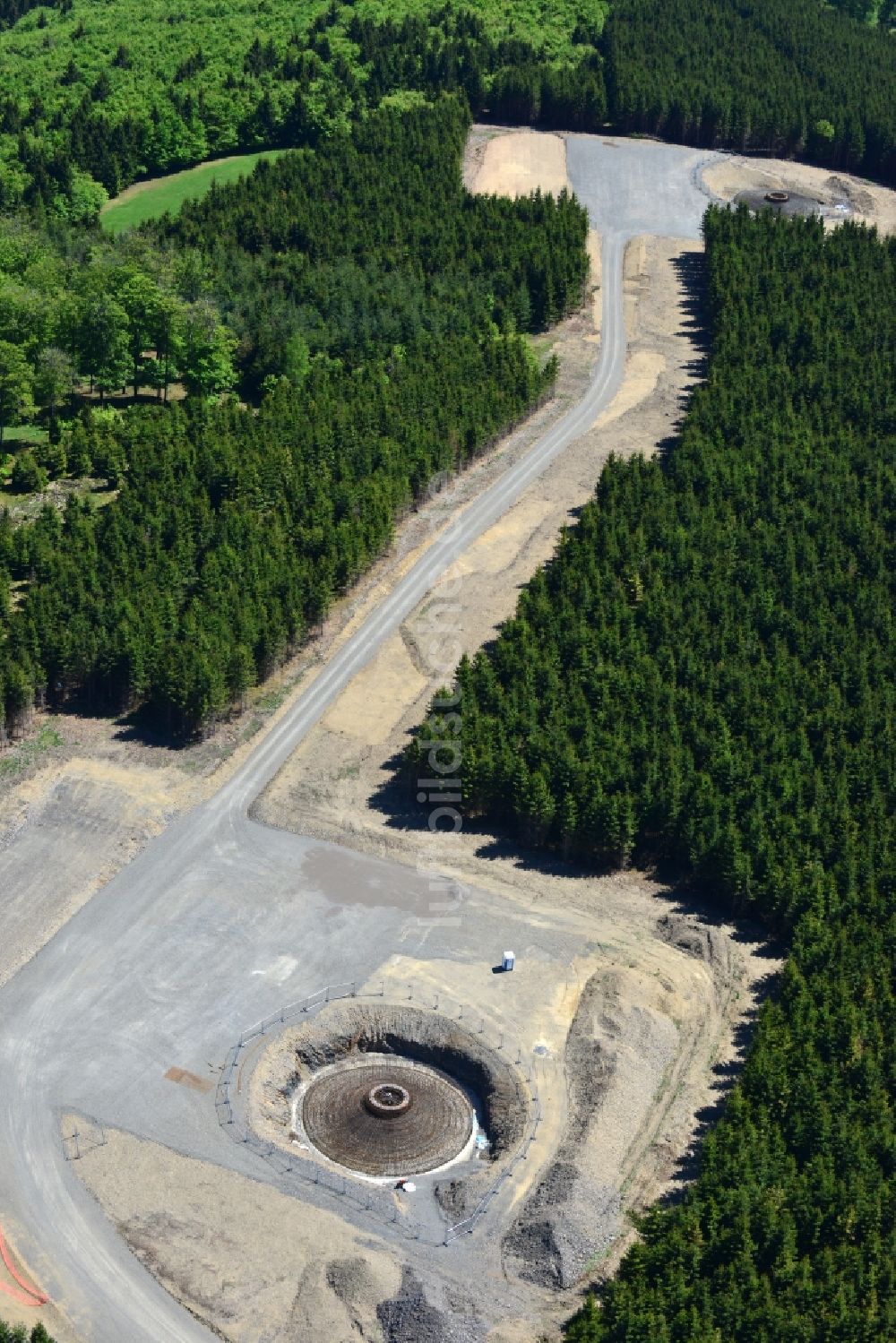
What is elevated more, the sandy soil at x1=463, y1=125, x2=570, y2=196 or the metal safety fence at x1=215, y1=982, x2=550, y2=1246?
the sandy soil at x1=463, y1=125, x2=570, y2=196

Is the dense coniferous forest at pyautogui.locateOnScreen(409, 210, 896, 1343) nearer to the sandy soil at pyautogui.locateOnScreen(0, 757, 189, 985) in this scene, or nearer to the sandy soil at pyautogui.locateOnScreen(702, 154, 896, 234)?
the sandy soil at pyautogui.locateOnScreen(0, 757, 189, 985)

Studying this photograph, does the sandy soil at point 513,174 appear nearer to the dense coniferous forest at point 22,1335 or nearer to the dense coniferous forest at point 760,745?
the dense coniferous forest at point 760,745

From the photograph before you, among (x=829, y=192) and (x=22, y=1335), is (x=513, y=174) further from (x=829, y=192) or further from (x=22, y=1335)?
(x=22, y=1335)

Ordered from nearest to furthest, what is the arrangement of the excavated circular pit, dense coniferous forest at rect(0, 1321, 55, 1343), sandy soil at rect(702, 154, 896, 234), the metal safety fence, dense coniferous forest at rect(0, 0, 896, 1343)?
dense coniferous forest at rect(0, 1321, 55, 1343) < the metal safety fence < dense coniferous forest at rect(0, 0, 896, 1343) < the excavated circular pit < sandy soil at rect(702, 154, 896, 234)

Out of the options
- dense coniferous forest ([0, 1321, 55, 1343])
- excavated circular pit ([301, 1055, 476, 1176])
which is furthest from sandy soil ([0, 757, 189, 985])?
dense coniferous forest ([0, 1321, 55, 1343])

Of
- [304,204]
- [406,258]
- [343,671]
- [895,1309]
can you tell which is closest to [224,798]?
[343,671]

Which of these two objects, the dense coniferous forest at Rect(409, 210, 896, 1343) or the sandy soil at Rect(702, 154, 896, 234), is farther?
the sandy soil at Rect(702, 154, 896, 234)
